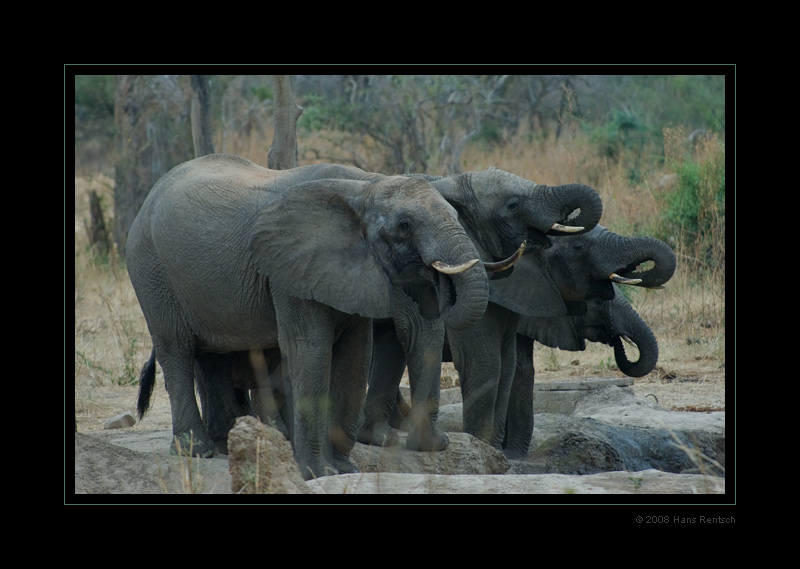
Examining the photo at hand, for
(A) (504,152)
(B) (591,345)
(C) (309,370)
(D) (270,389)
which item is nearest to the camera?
(C) (309,370)

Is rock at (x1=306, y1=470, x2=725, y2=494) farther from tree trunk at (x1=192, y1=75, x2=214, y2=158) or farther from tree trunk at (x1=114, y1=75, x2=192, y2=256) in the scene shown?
tree trunk at (x1=114, y1=75, x2=192, y2=256)

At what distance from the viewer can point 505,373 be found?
24.6 feet

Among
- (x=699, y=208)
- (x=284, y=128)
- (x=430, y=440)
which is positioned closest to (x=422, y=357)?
(x=430, y=440)

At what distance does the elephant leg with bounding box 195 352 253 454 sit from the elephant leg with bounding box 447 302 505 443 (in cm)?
141

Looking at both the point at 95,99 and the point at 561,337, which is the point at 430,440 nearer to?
the point at 561,337

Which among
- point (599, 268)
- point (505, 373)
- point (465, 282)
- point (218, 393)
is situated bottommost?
point (218, 393)

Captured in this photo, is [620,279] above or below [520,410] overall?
above

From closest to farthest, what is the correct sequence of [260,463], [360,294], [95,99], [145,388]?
[260,463], [360,294], [145,388], [95,99]

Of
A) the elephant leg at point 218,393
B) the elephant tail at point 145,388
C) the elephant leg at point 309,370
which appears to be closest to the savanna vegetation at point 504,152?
the elephant tail at point 145,388

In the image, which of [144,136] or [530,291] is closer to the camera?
[530,291]

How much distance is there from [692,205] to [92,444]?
305 inches

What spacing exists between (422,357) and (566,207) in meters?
1.28

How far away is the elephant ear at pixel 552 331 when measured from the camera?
308 inches

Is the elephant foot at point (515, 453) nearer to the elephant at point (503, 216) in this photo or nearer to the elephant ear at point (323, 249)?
the elephant at point (503, 216)
